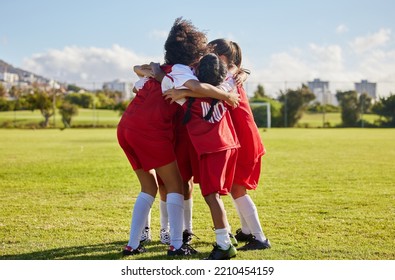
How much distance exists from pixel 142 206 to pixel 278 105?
119 ft

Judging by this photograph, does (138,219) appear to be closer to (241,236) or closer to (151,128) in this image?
(151,128)

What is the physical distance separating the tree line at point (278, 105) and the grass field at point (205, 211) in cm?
2685

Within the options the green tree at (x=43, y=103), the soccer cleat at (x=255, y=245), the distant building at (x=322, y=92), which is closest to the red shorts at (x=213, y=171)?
the soccer cleat at (x=255, y=245)

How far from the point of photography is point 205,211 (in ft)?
21.2

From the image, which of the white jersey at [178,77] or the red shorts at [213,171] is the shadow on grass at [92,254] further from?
the white jersey at [178,77]

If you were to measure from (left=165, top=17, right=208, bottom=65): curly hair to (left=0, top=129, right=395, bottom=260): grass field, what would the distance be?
4.77 feet

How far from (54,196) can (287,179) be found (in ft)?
12.2

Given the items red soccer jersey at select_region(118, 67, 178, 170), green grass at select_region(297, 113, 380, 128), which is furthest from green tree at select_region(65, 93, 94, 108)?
red soccer jersey at select_region(118, 67, 178, 170)

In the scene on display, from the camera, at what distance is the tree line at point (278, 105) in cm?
3806

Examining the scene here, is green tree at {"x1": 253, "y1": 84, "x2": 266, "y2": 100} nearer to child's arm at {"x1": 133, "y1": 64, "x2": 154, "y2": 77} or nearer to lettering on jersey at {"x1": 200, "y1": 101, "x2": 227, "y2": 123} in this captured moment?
child's arm at {"x1": 133, "y1": 64, "x2": 154, "y2": 77}

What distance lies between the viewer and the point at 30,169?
11.0m
